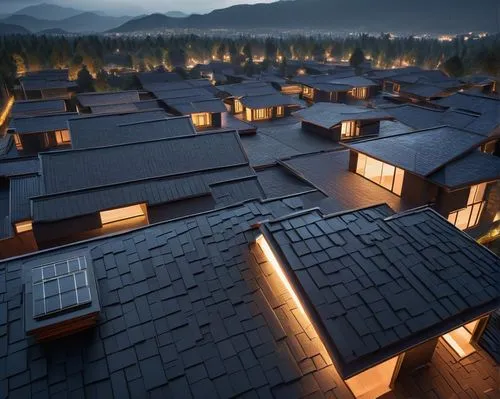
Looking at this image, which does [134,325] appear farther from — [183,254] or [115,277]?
[183,254]

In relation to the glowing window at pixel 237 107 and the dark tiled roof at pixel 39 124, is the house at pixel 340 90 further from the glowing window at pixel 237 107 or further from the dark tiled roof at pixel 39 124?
the dark tiled roof at pixel 39 124

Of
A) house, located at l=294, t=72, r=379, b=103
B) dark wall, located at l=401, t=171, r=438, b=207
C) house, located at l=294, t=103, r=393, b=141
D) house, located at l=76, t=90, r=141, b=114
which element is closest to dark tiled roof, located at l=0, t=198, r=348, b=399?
dark wall, located at l=401, t=171, r=438, b=207

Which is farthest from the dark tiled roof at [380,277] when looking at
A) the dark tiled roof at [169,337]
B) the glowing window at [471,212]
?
the glowing window at [471,212]

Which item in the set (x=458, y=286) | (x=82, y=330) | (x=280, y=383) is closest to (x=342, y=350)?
(x=280, y=383)

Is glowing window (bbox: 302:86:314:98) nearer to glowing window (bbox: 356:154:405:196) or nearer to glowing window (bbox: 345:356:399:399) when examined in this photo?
glowing window (bbox: 356:154:405:196)

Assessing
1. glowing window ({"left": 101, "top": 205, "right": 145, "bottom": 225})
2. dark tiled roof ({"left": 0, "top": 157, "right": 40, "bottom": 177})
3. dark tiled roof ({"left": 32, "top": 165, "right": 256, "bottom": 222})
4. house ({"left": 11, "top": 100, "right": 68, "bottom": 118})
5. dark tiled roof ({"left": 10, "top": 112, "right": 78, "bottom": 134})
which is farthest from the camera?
house ({"left": 11, "top": 100, "right": 68, "bottom": 118})

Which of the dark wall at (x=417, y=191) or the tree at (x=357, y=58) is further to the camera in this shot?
the tree at (x=357, y=58)

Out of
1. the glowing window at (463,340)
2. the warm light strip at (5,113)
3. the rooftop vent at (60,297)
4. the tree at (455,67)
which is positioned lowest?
the warm light strip at (5,113)
